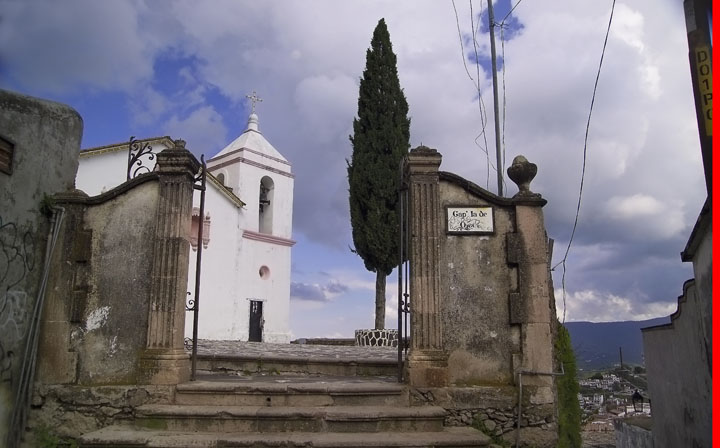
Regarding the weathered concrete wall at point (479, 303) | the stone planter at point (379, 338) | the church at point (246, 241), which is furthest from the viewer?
the church at point (246, 241)

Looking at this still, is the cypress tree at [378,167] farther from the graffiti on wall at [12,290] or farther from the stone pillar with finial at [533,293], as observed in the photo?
the graffiti on wall at [12,290]

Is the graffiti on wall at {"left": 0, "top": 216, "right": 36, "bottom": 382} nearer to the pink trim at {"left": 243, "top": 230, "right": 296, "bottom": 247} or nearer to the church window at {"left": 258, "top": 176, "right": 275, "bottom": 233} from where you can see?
the pink trim at {"left": 243, "top": 230, "right": 296, "bottom": 247}

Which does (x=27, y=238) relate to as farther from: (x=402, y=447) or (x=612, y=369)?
(x=612, y=369)

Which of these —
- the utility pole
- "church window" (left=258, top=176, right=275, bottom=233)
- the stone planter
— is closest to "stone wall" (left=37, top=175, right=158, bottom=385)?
the utility pole

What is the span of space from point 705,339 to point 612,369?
18.9 m

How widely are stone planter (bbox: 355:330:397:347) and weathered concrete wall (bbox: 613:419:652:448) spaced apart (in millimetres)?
6782

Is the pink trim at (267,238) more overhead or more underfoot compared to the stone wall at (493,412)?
more overhead

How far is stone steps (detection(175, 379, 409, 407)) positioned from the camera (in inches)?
245

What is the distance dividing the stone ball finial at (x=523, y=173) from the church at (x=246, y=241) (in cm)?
1636

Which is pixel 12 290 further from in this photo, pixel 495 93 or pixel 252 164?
pixel 252 164

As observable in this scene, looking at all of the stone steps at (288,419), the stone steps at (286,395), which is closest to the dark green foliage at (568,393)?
the stone steps at (288,419)

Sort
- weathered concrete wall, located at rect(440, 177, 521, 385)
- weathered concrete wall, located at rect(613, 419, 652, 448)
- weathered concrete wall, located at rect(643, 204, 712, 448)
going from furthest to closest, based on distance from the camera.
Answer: weathered concrete wall, located at rect(613, 419, 652, 448)
weathered concrete wall, located at rect(440, 177, 521, 385)
weathered concrete wall, located at rect(643, 204, 712, 448)

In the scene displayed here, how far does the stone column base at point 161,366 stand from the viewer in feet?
20.9

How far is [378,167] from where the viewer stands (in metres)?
20.6
